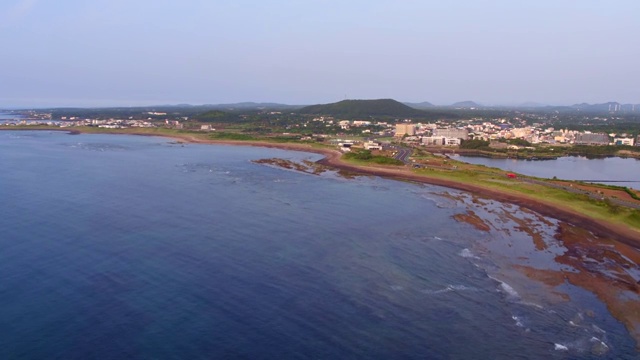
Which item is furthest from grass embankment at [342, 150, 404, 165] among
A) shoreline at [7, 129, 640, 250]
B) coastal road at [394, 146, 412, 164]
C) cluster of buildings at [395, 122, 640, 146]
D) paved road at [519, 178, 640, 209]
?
cluster of buildings at [395, 122, 640, 146]

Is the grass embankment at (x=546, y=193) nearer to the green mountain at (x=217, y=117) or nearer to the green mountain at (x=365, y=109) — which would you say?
the green mountain at (x=217, y=117)

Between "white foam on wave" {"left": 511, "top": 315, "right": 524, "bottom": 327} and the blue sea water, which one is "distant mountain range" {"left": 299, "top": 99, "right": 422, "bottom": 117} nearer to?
the blue sea water

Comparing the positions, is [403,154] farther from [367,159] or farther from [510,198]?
[510,198]

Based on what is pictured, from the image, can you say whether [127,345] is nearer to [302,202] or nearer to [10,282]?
[10,282]

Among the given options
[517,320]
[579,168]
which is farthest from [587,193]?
[517,320]

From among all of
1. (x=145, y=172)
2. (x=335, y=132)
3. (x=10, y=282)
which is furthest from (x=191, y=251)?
(x=335, y=132)

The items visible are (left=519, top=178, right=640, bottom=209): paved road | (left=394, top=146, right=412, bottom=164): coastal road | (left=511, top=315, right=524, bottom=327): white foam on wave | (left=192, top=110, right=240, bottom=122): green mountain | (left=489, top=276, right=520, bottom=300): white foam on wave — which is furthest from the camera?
(left=192, top=110, right=240, bottom=122): green mountain
